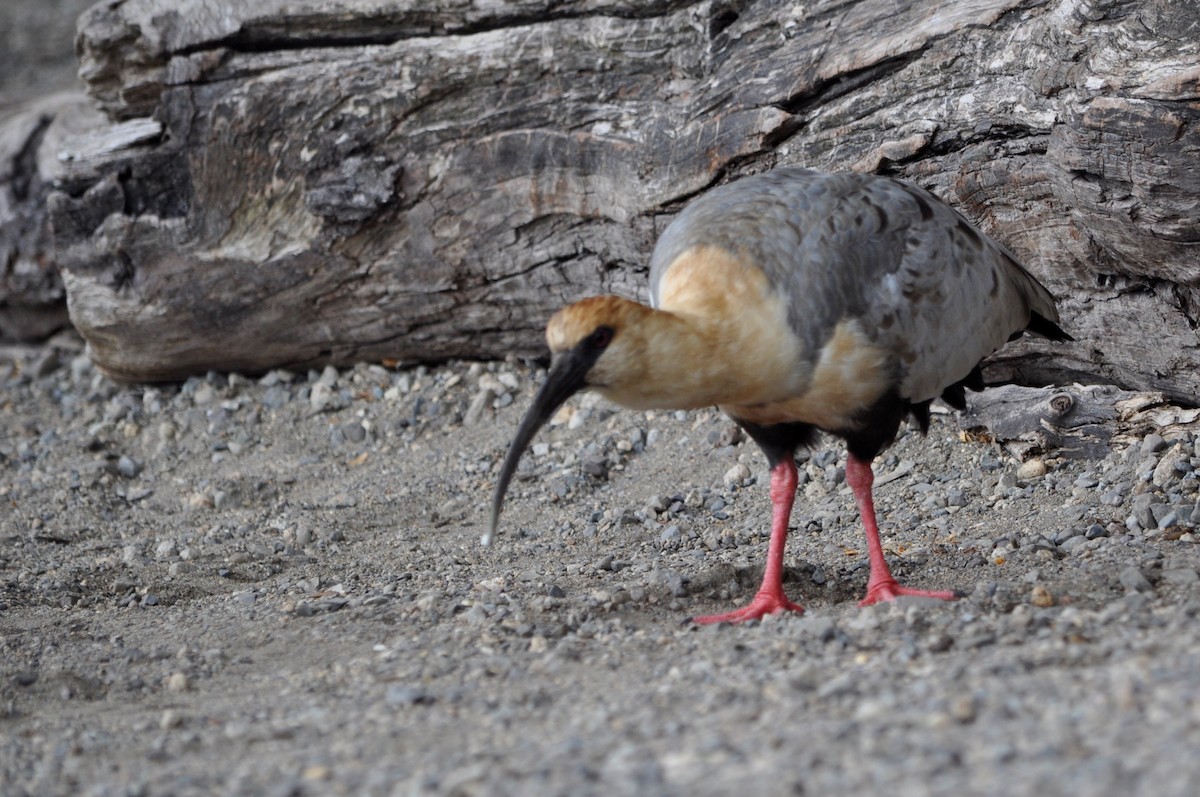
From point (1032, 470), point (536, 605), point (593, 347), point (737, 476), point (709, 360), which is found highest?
point (593, 347)

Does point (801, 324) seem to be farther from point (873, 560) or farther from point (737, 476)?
point (737, 476)

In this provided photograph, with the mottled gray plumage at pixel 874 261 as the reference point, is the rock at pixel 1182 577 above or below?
below

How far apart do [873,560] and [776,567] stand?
0.40 metres

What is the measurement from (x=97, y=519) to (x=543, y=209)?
3.00m

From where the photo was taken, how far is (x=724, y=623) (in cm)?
478

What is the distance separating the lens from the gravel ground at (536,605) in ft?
10.7

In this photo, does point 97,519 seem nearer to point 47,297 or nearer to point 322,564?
point 322,564

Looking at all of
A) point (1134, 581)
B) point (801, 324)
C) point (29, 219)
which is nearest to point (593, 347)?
point (801, 324)

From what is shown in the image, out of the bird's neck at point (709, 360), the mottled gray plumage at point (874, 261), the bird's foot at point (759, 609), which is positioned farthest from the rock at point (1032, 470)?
the bird's neck at point (709, 360)

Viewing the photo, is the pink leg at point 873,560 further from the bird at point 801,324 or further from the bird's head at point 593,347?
the bird's head at point 593,347

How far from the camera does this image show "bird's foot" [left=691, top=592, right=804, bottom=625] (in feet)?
16.4

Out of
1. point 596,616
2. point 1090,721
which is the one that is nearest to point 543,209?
point 596,616

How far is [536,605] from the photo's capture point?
16.4 ft

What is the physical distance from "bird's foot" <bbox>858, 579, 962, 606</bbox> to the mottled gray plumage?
2.49 ft
